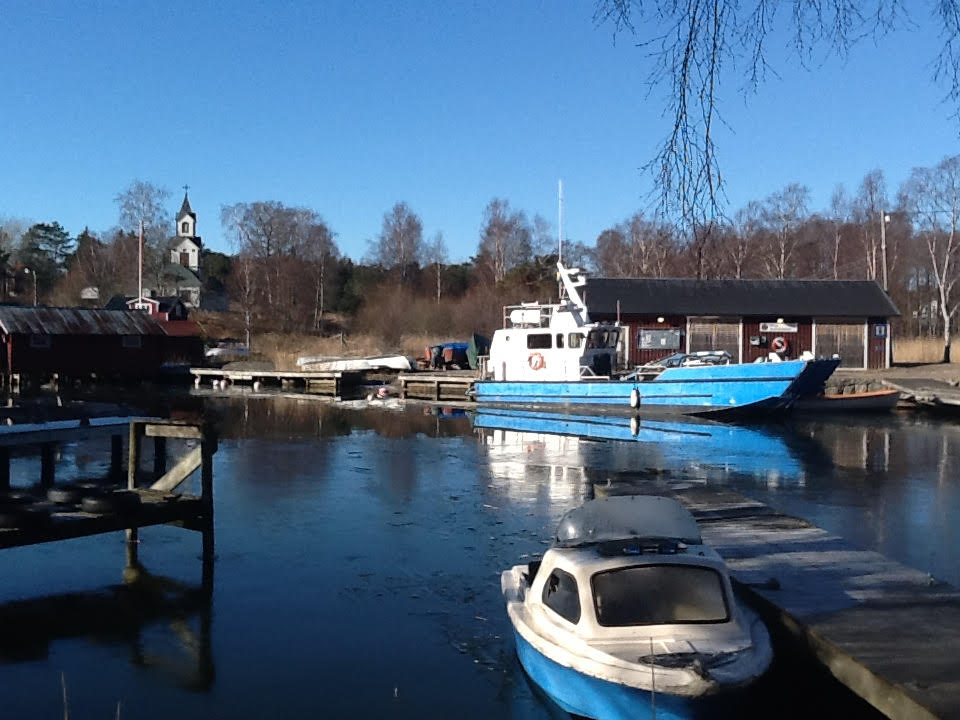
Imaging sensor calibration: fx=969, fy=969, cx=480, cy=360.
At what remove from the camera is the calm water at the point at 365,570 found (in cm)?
760

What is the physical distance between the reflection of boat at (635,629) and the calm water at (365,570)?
394mm

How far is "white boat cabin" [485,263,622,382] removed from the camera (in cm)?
3148

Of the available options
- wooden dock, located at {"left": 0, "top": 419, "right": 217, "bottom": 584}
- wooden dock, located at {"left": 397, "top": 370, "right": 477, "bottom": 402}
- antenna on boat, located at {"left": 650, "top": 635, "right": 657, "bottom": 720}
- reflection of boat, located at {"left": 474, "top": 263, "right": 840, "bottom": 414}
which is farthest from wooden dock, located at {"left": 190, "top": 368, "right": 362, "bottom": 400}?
antenna on boat, located at {"left": 650, "top": 635, "right": 657, "bottom": 720}

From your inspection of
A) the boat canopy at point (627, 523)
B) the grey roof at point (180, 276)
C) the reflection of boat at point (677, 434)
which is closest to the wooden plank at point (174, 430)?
the boat canopy at point (627, 523)

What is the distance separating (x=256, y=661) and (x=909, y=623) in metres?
5.24

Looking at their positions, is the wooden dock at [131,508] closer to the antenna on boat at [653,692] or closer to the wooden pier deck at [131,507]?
the wooden pier deck at [131,507]

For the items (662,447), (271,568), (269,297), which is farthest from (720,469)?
(269,297)

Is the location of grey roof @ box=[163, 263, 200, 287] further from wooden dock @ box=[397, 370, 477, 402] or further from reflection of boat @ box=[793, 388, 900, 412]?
reflection of boat @ box=[793, 388, 900, 412]

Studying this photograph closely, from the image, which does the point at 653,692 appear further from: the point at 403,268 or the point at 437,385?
the point at 403,268

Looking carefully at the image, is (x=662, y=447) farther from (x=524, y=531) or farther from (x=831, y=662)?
(x=831, y=662)

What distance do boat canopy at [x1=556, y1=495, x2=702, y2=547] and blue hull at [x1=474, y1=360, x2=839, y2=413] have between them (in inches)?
796

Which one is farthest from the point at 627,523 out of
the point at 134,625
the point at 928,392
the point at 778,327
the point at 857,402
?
the point at 778,327

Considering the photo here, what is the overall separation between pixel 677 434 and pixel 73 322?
2892 centimetres

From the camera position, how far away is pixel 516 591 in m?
7.98
